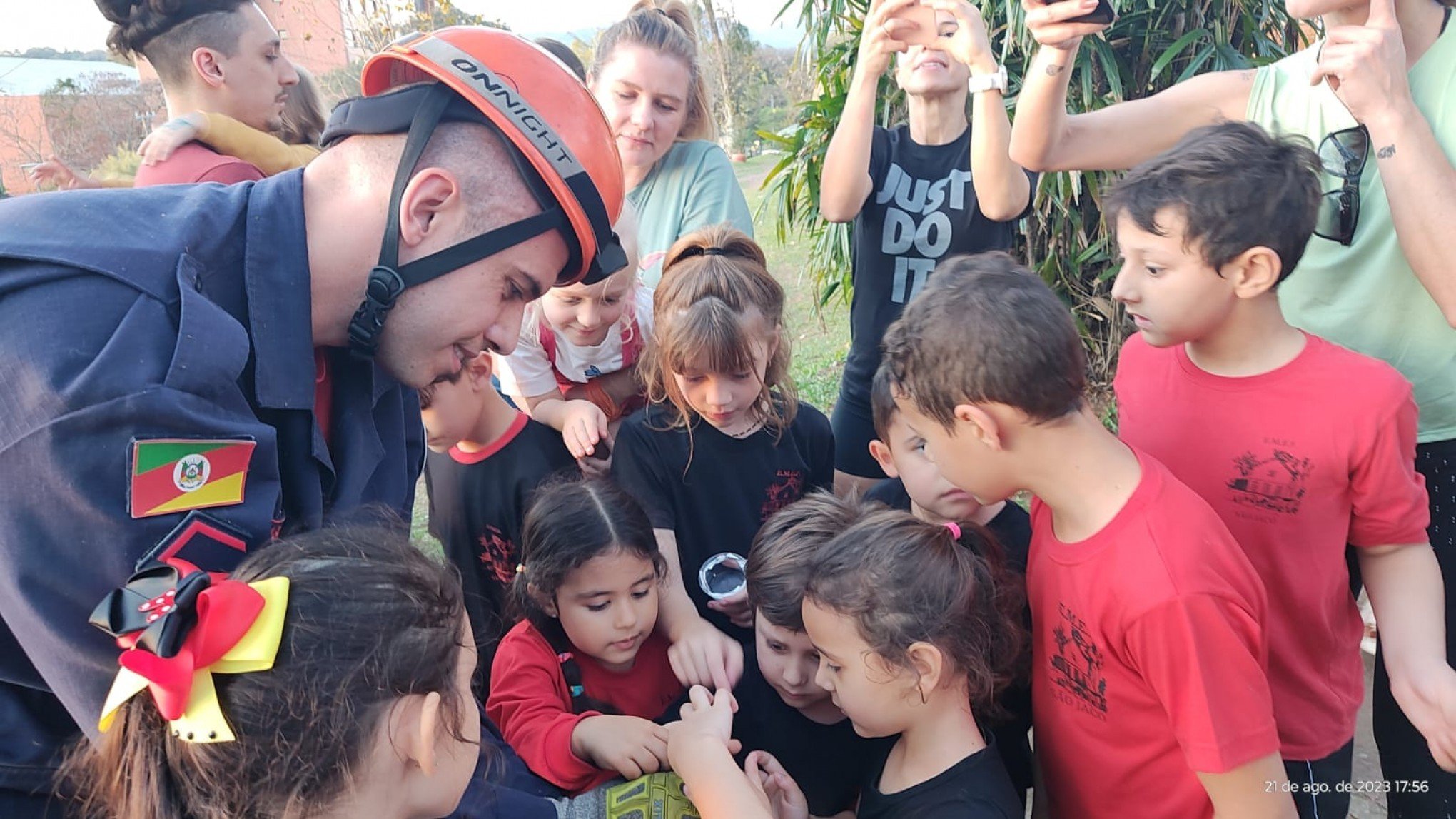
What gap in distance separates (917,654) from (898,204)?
77.5 inches

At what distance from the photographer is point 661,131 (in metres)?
3.29

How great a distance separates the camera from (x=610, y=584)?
2.28 m

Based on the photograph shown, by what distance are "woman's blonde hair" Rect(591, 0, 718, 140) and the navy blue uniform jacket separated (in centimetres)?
184

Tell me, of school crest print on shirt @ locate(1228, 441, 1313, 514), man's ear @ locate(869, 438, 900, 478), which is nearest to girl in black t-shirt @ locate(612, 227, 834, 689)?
man's ear @ locate(869, 438, 900, 478)

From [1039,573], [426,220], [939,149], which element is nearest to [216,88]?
[426,220]

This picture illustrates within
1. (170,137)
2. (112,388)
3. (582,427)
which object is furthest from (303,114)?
(112,388)

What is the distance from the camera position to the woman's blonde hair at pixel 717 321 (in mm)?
2543

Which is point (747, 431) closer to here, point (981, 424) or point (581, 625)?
point (581, 625)

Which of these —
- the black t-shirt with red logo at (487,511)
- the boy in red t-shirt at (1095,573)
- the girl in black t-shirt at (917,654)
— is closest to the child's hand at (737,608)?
the girl in black t-shirt at (917,654)

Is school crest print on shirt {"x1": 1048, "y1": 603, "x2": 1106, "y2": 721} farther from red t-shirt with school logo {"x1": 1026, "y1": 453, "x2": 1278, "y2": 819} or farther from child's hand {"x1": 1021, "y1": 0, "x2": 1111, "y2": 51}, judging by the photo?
child's hand {"x1": 1021, "y1": 0, "x2": 1111, "y2": 51}

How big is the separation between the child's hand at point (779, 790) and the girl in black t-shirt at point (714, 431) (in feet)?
1.94

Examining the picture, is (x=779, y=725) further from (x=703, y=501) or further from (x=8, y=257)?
(x=8, y=257)

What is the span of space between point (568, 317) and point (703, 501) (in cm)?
78

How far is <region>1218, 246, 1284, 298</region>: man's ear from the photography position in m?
1.83
